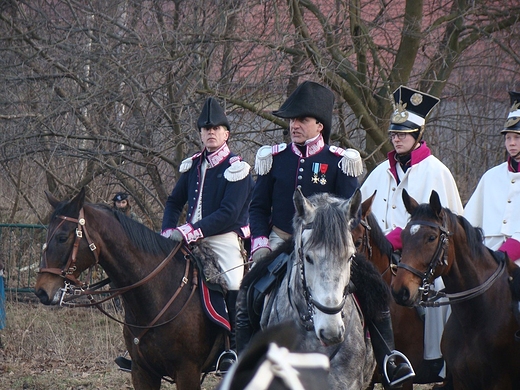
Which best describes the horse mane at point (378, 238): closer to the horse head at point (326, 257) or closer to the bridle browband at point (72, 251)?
the horse head at point (326, 257)

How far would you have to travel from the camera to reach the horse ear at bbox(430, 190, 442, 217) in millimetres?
5367

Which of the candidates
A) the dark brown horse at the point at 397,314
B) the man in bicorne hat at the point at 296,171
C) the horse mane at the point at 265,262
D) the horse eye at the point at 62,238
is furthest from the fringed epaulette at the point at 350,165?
the horse eye at the point at 62,238

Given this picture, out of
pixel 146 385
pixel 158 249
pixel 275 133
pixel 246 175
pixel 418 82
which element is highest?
pixel 418 82

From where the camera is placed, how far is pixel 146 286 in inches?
237

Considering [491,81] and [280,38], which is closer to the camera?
[280,38]

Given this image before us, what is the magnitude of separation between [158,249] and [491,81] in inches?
290

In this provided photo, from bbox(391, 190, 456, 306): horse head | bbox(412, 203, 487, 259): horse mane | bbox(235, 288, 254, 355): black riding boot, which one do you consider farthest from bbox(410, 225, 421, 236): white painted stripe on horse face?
bbox(235, 288, 254, 355): black riding boot

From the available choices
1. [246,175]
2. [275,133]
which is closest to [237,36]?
[275,133]

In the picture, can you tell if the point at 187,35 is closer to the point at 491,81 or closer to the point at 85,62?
the point at 85,62

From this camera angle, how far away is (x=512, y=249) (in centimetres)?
593

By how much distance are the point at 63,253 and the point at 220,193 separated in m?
1.39

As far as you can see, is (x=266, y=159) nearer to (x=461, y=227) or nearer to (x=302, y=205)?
(x=302, y=205)

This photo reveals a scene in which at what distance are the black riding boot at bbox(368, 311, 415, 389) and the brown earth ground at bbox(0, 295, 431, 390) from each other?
362 centimetres

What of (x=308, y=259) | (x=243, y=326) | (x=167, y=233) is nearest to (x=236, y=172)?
(x=167, y=233)
